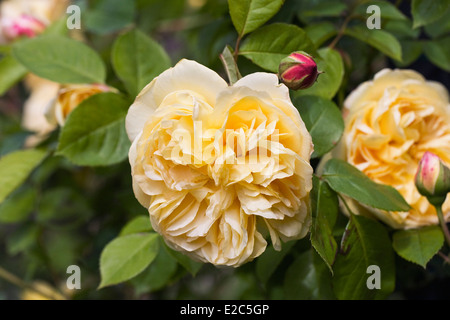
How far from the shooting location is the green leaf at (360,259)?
46 centimetres

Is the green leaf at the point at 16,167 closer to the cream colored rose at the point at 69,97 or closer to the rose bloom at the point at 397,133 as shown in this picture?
the cream colored rose at the point at 69,97

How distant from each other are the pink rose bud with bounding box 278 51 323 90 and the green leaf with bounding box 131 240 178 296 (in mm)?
268

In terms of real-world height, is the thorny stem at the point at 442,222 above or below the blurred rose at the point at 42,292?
above

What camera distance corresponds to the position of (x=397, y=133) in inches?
19.6

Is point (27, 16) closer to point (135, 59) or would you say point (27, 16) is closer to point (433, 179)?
point (135, 59)

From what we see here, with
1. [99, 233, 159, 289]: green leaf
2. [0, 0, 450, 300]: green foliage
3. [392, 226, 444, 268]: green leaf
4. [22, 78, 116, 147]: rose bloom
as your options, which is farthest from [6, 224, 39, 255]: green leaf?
[392, 226, 444, 268]: green leaf

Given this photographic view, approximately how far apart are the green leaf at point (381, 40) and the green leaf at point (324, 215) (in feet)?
0.59

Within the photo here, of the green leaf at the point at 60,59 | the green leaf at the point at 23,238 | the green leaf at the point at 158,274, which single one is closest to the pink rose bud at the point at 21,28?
the green leaf at the point at 60,59

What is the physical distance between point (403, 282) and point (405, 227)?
16 cm

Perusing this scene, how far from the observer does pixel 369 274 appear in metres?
0.47

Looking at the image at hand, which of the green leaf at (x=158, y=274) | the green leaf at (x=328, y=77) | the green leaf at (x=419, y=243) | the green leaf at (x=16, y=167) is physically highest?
the green leaf at (x=328, y=77)

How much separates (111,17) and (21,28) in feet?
0.44

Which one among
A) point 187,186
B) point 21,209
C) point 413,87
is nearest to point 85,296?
point 21,209

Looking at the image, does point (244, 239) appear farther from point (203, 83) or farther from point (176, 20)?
point (176, 20)
